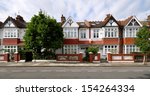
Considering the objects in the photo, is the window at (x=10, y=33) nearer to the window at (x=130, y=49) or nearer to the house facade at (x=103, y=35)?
the house facade at (x=103, y=35)

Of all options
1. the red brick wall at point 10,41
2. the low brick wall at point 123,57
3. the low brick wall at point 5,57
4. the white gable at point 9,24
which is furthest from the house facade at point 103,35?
the low brick wall at point 5,57

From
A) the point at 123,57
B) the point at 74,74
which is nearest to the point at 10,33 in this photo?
the point at 123,57

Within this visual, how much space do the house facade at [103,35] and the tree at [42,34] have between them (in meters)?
6.07

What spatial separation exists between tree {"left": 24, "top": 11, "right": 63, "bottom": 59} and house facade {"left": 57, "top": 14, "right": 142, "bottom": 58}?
6068 mm

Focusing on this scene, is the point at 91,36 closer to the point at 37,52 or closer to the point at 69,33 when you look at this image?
the point at 69,33

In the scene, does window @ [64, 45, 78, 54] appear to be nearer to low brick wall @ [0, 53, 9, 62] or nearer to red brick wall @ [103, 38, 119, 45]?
red brick wall @ [103, 38, 119, 45]

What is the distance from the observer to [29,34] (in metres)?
34.5

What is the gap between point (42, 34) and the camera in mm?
33812

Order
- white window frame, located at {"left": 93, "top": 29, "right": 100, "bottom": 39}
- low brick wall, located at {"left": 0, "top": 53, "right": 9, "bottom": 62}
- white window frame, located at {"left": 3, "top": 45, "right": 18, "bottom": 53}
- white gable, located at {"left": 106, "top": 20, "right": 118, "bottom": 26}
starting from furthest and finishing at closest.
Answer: white window frame, located at {"left": 93, "top": 29, "right": 100, "bottom": 39}, white window frame, located at {"left": 3, "top": 45, "right": 18, "bottom": 53}, white gable, located at {"left": 106, "top": 20, "right": 118, "bottom": 26}, low brick wall, located at {"left": 0, "top": 53, "right": 9, "bottom": 62}

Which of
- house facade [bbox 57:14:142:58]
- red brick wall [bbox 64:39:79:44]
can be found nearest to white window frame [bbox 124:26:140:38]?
house facade [bbox 57:14:142:58]

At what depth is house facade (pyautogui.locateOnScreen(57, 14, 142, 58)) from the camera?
4128 centimetres

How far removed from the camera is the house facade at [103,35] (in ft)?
135

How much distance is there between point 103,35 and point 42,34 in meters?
12.8

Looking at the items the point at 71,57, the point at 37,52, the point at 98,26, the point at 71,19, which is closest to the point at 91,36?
the point at 98,26
